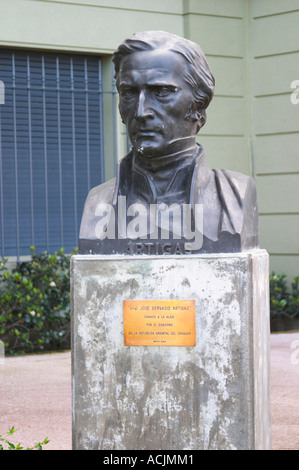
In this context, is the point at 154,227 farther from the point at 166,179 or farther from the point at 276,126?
the point at 276,126

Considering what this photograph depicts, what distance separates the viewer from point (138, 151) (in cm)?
406

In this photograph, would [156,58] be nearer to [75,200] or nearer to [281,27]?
[75,200]

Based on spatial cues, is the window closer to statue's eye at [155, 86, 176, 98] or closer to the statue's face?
the statue's face

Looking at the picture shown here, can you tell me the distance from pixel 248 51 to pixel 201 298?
6630 millimetres

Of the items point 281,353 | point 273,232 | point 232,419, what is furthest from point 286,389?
point 273,232

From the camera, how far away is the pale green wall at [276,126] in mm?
9617

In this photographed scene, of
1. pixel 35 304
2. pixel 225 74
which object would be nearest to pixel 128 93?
pixel 35 304

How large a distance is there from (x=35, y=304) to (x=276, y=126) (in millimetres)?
3644

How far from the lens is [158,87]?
396 cm

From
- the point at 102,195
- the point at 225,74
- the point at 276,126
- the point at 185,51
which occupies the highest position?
the point at 225,74

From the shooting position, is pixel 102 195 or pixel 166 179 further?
pixel 102 195

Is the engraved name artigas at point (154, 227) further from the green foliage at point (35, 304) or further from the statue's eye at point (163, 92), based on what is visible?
the green foliage at point (35, 304)

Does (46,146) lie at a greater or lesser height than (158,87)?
greater

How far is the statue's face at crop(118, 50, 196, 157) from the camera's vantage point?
13.0 feet
